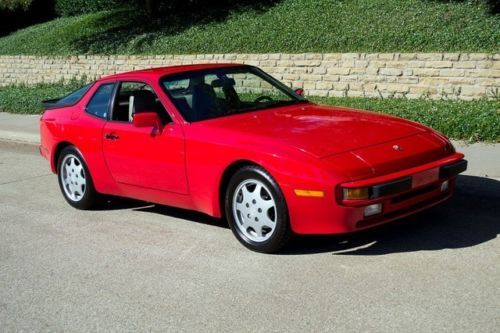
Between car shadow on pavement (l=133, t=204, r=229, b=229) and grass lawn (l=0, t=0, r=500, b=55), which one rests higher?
grass lawn (l=0, t=0, r=500, b=55)

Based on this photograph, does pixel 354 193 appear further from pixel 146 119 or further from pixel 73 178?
pixel 73 178

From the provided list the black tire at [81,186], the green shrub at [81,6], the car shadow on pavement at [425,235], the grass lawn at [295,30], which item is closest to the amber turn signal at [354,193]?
the car shadow on pavement at [425,235]

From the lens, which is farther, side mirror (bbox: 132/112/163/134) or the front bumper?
side mirror (bbox: 132/112/163/134)

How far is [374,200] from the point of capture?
16.1 ft

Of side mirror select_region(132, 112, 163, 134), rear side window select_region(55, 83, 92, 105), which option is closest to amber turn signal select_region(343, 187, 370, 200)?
side mirror select_region(132, 112, 163, 134)

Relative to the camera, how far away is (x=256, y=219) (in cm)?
534

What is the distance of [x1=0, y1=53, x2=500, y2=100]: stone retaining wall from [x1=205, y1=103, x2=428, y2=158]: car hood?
576 centimetres

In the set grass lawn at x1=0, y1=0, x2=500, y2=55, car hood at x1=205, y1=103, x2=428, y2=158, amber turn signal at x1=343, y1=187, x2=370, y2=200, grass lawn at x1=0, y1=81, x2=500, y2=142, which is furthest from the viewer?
grass lawn at x1=0, y1=0, x2=500, y2=55

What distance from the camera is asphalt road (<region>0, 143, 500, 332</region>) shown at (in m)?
4.20

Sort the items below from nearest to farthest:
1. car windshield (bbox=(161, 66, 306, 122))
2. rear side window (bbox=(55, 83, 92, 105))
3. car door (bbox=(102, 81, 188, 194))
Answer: car door (bbox=(102, 81, 188, 194)) → car windshield (bbox=(161, 66, 306, 122)) → rear side window (bbox=(55, 83, 92, 105))

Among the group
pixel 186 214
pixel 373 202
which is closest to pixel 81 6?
pixel 186 214

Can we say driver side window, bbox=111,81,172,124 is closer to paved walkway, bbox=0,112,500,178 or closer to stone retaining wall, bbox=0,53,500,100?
paved walkway, bbox=0,112,500,178

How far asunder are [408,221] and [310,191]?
1465 millimetres

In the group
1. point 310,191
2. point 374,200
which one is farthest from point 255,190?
point 374,200
